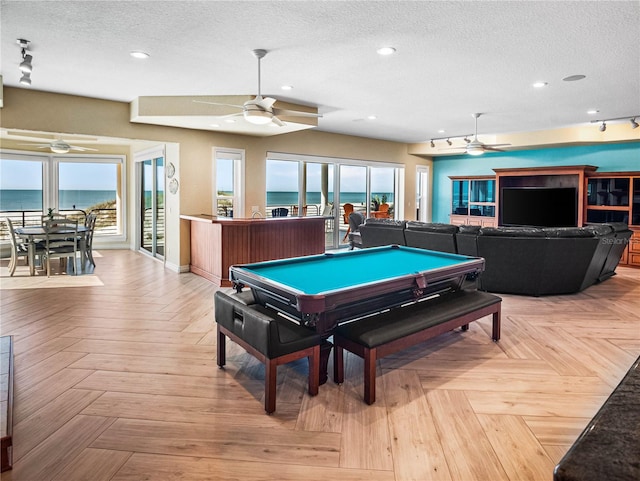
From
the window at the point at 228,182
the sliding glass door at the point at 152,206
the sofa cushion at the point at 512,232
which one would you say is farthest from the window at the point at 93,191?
the sofa cushion at the point at 512,232

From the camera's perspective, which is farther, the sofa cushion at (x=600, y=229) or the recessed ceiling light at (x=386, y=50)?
the sofa cushion at (x=600, y=229)

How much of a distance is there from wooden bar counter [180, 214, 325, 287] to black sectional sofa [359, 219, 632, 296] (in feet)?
6.91

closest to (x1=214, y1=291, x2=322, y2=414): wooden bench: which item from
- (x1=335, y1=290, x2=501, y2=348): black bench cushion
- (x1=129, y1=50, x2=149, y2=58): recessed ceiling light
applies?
(x1=335, y1=290, x2=501, y2=348): black bench cushion

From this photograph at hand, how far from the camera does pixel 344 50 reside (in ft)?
12.8

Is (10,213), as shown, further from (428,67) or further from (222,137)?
(428,67)

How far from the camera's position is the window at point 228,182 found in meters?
7.38

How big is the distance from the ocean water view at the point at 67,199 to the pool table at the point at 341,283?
779 cm

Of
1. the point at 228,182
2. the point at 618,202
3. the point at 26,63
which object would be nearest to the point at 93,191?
the point at 228,182

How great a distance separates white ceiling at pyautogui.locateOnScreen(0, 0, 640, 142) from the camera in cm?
305

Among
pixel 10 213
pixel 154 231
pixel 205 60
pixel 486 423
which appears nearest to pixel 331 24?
pixel 205 60

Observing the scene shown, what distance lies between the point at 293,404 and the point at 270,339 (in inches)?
18.8

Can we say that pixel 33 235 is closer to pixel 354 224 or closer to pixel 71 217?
pixel 71 217

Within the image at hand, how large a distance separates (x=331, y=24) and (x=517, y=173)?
7.09 m

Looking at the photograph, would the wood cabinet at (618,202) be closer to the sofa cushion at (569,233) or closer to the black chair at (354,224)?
the sofa cushion at (569,233)
